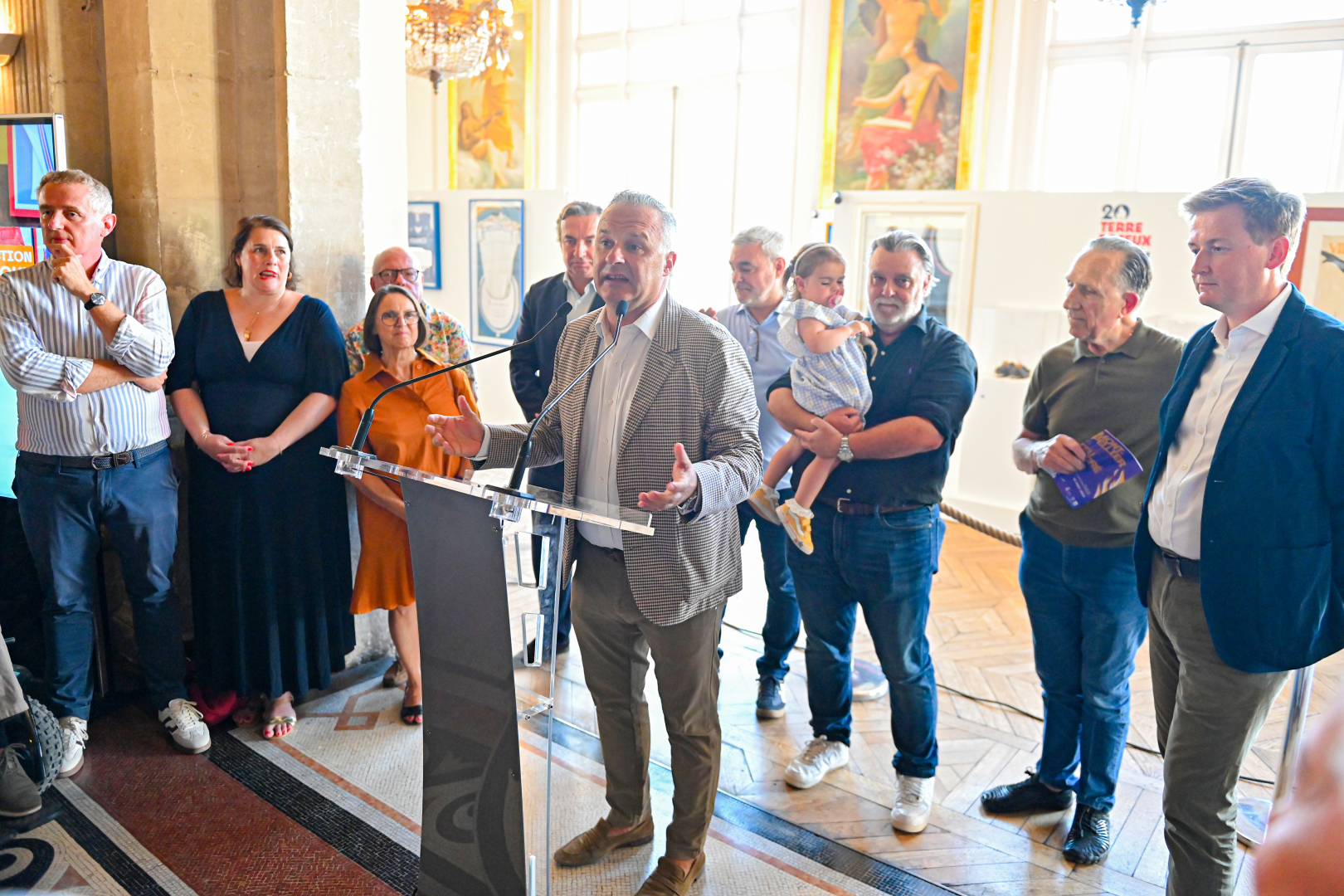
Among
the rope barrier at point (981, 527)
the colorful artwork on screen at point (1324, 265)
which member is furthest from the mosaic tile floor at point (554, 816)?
the colorful artwork on screen at point (1324, 265)

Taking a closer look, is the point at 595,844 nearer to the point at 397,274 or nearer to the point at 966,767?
the point at 966,767

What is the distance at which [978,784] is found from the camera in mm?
3193

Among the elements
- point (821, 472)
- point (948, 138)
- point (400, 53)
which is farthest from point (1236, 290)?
point (948, 138)

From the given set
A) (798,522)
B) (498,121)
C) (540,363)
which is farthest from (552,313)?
(498,121)

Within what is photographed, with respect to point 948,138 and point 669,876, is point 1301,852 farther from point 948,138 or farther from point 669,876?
point 948,138

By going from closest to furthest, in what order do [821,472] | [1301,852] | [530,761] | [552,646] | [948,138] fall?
[1301,852]
[552,646]
[530,761]
[821,472]
[948,138]

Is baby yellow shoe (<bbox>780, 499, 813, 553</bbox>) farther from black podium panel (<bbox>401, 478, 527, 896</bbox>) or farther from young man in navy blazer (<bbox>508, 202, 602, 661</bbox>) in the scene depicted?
black podium panel (<bbox>401, 478, 527, 896</bbox>)

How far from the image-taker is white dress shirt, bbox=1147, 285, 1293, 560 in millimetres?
2064

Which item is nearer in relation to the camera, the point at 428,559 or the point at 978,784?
the point at 428,559

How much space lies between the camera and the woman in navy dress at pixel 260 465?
128 inches

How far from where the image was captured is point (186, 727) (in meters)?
3.28

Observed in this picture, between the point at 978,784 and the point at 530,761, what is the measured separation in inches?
72.9

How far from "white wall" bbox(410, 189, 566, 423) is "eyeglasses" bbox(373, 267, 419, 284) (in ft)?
9.24

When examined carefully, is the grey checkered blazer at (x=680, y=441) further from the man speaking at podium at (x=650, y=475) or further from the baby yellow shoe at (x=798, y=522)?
the baby yellow shoe at (x=798, y=522)
